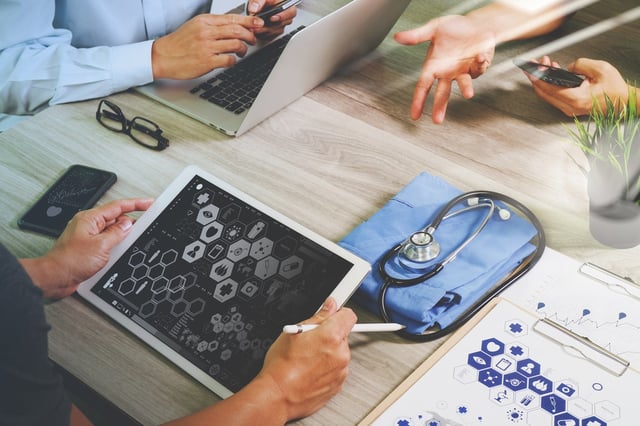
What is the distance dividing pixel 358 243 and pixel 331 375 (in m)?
0.23

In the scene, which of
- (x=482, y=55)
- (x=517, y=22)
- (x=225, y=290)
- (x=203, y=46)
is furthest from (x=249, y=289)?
(x=517, y=22)

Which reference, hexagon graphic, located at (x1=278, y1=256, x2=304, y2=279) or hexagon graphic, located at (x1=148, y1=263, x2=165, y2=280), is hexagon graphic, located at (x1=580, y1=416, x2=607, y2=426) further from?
hexagon graphic, located at (x1=148, y1=263, x2=165, y2=280)

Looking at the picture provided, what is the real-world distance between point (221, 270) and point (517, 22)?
35.3 inches

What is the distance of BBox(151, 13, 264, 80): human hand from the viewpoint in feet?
4.06

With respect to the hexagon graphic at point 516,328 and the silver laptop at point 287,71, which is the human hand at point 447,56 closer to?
the silver laptop at point 287,71

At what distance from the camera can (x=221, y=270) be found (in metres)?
0.90

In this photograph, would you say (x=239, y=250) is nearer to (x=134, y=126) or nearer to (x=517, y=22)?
(x=134, y=126)

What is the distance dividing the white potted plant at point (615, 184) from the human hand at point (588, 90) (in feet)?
0.47

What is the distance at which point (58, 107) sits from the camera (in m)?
1.22

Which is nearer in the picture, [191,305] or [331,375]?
[331,375]

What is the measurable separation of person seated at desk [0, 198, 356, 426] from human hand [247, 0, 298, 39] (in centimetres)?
52

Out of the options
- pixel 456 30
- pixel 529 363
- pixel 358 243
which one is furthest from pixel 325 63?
pixel 529 363

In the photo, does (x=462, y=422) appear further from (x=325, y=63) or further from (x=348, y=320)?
(x=325, y=63)

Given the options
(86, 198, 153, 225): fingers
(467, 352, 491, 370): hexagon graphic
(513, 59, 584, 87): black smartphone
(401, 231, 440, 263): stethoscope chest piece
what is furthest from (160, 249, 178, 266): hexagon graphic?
(513, 59, 584, 87): black smartphone
